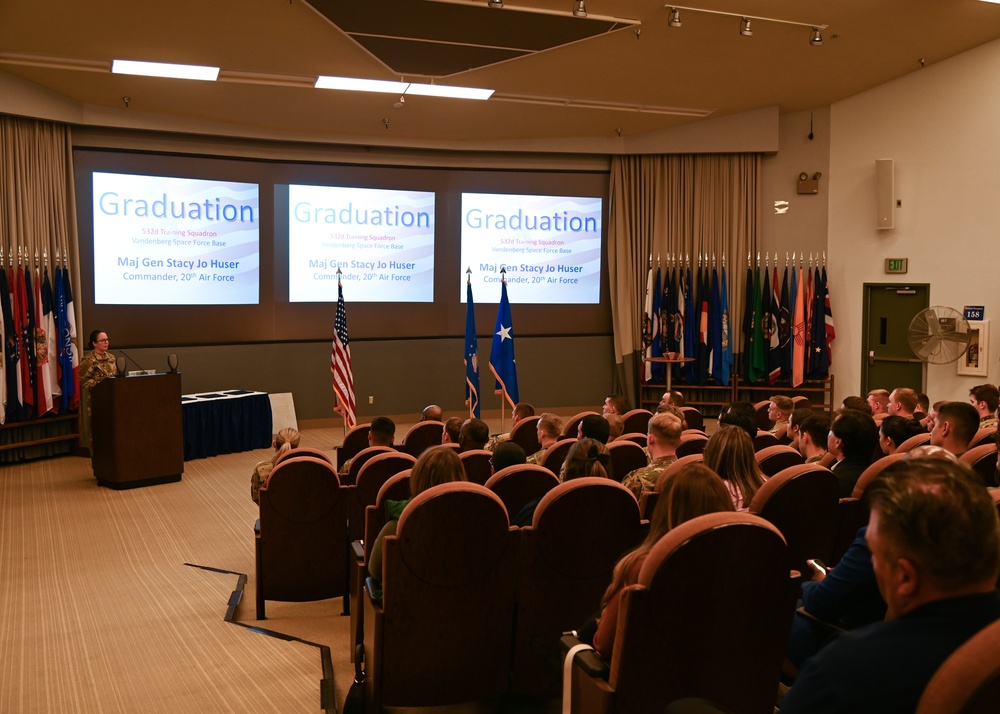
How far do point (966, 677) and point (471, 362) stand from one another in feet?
28.5

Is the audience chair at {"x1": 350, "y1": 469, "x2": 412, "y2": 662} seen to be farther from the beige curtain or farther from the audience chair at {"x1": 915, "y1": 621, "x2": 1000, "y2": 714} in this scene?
the beige curtain

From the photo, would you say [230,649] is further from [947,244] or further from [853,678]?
[947,244]

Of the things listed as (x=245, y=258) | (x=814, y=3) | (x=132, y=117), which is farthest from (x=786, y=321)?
(x=132, y=117)

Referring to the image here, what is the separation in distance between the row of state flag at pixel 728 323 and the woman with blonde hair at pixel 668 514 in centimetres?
1002

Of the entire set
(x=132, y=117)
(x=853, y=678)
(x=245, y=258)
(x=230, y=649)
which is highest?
(x=132, y=117)

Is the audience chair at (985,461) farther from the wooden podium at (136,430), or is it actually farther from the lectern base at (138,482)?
the lectern base at (138,482)

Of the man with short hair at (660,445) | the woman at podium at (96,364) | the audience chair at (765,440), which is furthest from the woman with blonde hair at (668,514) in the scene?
the woman at podium at (96,364)

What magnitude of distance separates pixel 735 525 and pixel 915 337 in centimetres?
912

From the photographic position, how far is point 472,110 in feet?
35.1

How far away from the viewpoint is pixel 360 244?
38.2 feet

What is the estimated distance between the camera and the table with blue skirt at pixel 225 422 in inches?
375

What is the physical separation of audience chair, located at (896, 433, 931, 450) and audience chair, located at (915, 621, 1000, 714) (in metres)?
3.25

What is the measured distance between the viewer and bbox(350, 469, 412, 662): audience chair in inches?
126

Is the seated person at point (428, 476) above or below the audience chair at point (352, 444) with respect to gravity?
above
